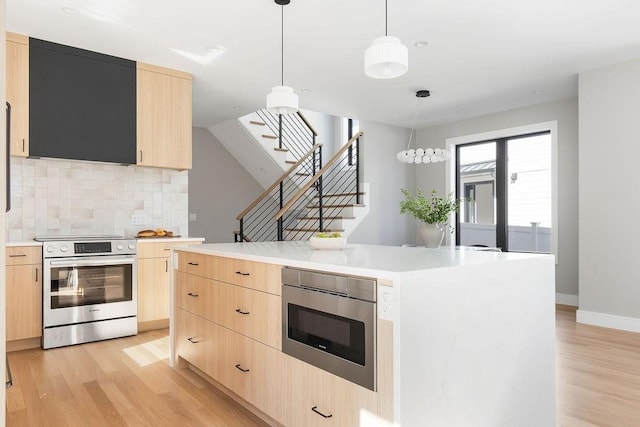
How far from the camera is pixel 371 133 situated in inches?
275

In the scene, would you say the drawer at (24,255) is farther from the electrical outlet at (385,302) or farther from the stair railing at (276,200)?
the stair railing at (276,200)

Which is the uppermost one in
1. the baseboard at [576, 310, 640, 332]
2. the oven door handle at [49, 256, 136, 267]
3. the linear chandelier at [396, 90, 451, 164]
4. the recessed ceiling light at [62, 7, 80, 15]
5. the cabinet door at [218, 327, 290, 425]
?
the recessed ceiling light at [62, 7, 80, 15]

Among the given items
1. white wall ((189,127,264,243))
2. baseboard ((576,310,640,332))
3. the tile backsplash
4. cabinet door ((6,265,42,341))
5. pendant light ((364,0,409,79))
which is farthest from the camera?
white wall ((189,127,264,243))

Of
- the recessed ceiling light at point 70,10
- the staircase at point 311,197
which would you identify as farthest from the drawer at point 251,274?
the staircase at point 311,197

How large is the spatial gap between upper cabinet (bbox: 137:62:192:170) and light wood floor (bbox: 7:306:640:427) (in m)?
1.74

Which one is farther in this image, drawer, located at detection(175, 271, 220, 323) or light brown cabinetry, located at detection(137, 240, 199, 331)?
light brown cabinetry, located at detection(137, 240, 199, 331)

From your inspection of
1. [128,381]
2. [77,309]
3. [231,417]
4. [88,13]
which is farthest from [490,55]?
[77,309]

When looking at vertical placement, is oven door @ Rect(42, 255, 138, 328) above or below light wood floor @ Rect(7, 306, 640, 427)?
above

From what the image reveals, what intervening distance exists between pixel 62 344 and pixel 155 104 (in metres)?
2.28

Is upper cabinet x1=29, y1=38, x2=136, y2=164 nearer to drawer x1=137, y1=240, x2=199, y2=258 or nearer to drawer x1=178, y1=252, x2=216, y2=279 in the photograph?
drawer x1=137, y1=240, x2=199, y2=258

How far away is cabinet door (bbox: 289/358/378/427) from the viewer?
64.4 inches

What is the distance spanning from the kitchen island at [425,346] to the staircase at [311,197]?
3550 mm

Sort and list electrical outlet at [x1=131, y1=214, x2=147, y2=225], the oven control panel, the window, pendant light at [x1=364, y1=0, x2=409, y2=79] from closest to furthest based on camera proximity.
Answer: pendant light at [x1=364, y1=0, x2=409, y2=79] → the oven control panel → electrical outlet at [x1=131, y1=214, x2=147, y2=225] → the window

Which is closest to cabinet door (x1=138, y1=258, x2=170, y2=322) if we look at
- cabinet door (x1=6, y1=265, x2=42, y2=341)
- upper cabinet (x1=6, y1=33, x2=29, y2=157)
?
cabinet door (x1=6, y1=265, x2=42, y2=341)
